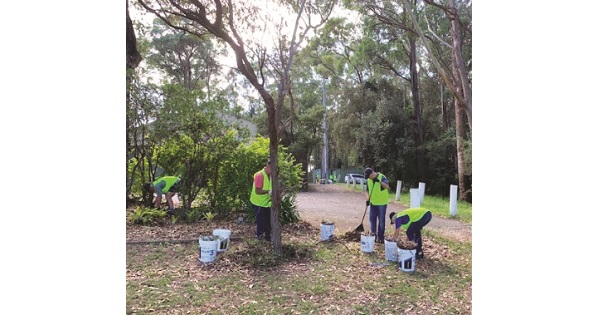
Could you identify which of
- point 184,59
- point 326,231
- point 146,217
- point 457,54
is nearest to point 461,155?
point 457,54

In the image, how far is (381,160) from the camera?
9.72 m

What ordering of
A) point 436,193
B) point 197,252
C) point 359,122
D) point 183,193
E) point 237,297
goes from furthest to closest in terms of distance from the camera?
point 359,122 → point 436,193 → point 183,193 → point 197,252 → point 237,297

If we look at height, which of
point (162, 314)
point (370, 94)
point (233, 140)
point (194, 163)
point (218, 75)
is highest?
point (218, 75)

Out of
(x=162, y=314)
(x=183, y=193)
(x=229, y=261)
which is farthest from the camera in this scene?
(x=183, y=193)

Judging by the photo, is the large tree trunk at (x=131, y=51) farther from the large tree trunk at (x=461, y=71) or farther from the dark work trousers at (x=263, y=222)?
the large tree trunk at (x=461, y=71)

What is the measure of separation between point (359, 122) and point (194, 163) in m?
6.62

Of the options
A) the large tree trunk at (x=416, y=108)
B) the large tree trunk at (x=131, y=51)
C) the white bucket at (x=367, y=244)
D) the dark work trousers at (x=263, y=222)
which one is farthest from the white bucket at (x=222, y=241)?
the large tree trunk at (x=416, y=108)

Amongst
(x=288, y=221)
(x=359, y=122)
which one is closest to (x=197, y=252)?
(x=288, y=221)

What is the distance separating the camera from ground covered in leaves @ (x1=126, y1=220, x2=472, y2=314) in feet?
8.50

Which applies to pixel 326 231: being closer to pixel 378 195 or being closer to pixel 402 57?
pixel 378 195

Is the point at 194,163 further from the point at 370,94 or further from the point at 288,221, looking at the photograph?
Answer: the point at 370,94

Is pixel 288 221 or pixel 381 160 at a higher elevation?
pixel 381 160

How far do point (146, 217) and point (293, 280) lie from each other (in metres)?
2.99

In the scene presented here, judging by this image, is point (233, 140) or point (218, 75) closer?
point (233, 140)
